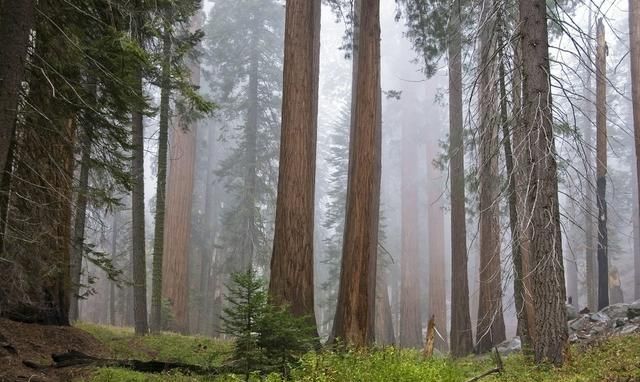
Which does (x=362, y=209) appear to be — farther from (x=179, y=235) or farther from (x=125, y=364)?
(x=179, y=235)

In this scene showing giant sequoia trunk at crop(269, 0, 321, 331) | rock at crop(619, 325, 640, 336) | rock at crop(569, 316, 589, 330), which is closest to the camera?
giant sequoia trunk at crop(269, 0, 321, 331)

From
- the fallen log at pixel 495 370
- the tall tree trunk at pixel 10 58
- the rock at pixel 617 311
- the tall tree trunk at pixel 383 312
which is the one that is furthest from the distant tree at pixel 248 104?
the tall tree trunk at pixel 10 58

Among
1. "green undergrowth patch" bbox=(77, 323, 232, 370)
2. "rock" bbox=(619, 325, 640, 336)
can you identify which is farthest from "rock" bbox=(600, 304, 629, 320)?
"green undergrowth patch" bbox=(77, 323, 232, 370)

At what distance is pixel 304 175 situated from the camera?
30.1 feet

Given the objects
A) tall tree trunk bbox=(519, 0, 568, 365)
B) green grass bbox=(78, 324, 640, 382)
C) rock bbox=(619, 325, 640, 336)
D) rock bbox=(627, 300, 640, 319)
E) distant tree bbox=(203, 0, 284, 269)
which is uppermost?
distant tree bbox=(203, 0, 284, 269)

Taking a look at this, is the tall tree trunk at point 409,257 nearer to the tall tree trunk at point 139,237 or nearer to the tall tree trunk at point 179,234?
the tall tree trunk at point 179,234

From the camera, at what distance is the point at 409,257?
33500mm

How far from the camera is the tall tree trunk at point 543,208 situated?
6.32 m

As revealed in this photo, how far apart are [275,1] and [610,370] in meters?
29.9

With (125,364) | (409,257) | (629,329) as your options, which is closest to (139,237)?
(125,364)

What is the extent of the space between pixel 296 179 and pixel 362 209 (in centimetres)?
140

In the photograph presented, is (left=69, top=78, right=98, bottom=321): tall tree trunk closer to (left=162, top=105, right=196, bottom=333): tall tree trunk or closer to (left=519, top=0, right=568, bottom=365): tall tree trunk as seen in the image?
(left=519, top=0, right=568, bottom=365): tall tree trunk

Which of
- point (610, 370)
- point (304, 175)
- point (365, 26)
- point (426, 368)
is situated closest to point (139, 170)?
point (304, 175)

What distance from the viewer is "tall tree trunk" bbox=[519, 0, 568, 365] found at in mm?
6320
